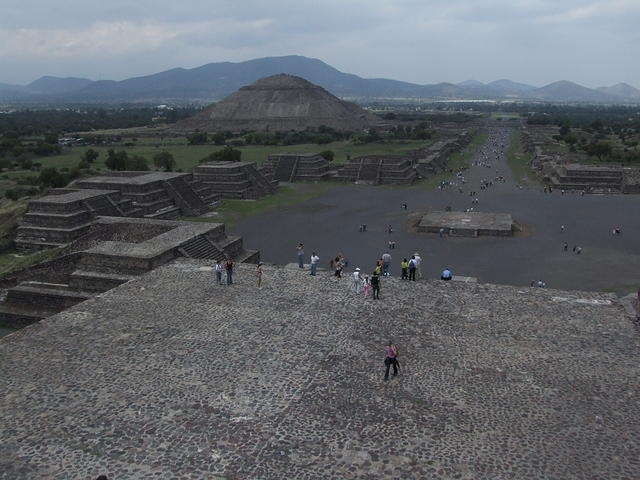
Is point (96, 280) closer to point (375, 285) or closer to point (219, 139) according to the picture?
point (375, 285)

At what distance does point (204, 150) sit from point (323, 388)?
64.3 m

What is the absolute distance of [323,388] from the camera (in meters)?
10.3

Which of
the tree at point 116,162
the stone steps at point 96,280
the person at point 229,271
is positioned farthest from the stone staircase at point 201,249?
the tree at point 116,162

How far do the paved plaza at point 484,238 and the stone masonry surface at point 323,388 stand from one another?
7862 millimetres

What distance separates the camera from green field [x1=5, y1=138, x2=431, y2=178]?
59.2 metres

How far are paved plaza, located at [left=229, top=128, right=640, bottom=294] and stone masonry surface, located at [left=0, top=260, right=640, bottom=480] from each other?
25.8ft

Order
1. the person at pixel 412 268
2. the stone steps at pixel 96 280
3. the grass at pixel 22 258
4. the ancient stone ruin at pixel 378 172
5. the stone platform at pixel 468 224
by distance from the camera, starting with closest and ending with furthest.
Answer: the person at pixel 412 268
the stone steps at pixel 96 280
the grass at pixel 22 258
the stone platform at pixel 468 224
the ancient stone ruin at pixel 378 172

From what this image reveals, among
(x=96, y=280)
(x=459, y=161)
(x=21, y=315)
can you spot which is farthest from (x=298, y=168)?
(x=21, y=315)

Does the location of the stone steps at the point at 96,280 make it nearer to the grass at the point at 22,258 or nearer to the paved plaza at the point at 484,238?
the grass at the point at 22,258

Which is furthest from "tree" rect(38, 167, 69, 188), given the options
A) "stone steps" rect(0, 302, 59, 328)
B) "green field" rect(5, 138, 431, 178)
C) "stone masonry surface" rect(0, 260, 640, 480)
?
"stone masonry surface" rect(0, 260, 640, 480)

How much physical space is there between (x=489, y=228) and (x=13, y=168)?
148 ft

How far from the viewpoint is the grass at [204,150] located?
5935 cm

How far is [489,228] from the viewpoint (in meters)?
29.8

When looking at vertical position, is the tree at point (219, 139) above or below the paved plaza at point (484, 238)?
above
